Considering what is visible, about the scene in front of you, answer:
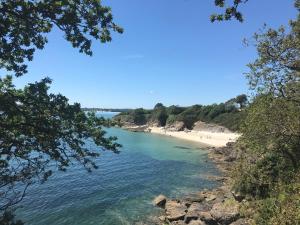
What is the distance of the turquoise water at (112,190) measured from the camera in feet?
103

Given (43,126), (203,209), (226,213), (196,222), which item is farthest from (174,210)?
(43,126)

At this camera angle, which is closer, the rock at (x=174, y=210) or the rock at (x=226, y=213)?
the rock at (x=226, y=213)

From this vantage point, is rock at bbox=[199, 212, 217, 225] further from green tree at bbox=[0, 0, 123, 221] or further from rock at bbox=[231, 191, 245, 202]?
green tree at bbox=[0, 0, 123, 221]

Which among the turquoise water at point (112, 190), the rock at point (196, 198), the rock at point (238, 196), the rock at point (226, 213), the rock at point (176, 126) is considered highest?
the rock at point (176, 126)

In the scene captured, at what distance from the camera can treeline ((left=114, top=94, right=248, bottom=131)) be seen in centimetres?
12462

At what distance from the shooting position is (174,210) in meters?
32.2

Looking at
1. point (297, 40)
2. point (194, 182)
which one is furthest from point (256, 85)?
point (194, 182)

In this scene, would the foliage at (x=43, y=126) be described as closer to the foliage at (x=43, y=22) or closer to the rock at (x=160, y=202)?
the foliage at (x=43, y=22)

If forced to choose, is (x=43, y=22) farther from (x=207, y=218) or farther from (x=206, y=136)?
(x=206, y=136)

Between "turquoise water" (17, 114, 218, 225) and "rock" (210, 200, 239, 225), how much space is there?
748 cm

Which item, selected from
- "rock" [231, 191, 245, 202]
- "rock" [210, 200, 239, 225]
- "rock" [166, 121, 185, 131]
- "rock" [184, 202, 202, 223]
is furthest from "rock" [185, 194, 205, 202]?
"rock" [166, 121, 185, 131]

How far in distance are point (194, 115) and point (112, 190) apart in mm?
102609

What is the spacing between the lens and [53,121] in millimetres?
11945

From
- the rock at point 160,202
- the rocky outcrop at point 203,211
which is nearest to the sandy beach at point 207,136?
the rocky outcrop at point 203,211
